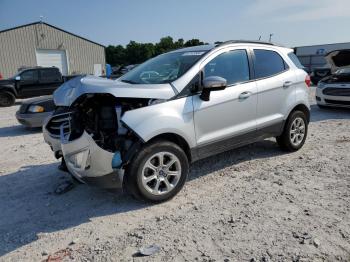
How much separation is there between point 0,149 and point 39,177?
7.87 ft

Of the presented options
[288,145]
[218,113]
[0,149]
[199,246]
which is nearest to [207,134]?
[218,113]

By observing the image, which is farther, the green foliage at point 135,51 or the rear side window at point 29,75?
the green foliage at point 135,51

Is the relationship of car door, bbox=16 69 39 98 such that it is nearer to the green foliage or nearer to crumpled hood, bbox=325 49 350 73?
crumpled hood, bbox=325 49 350 73

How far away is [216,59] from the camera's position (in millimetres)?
4230

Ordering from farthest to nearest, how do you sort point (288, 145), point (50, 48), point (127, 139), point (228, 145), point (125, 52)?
point (125, 52)
point (50, 48)
point (288, 145)
point (228, 145)
point (127, 139)

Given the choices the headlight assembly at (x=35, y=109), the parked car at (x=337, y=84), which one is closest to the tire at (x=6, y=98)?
the headlight assembly at (x=35, y=109)

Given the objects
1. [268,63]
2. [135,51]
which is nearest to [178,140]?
[268,63]

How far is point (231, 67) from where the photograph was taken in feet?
14.4

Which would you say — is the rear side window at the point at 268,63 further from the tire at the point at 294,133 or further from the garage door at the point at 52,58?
the garage door at the point at 52,58

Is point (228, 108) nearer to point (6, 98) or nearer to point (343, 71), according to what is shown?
point (343, 71)

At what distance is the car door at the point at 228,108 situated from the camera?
4023 millimetres

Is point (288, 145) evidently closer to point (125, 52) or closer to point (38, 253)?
point (38, 253)

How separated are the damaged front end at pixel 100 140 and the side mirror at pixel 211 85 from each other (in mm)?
722

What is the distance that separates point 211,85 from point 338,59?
323 inches
